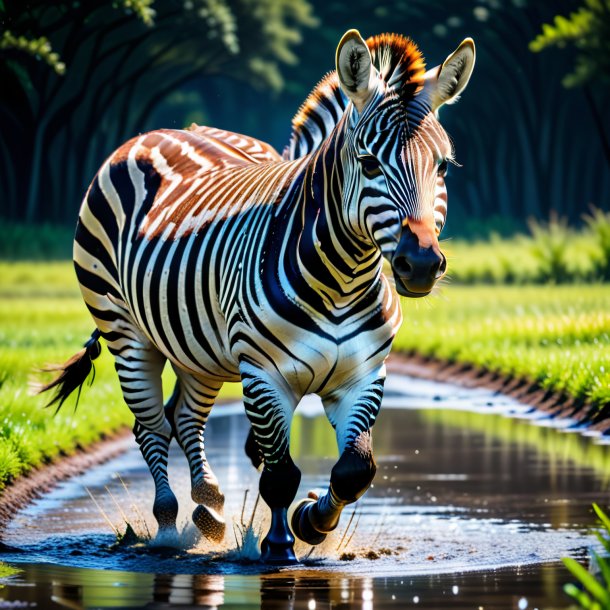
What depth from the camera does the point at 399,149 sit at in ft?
22.5

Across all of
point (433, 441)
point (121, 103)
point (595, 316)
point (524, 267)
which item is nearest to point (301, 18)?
point (121, 103)

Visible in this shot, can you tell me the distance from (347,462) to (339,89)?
2.00 metres

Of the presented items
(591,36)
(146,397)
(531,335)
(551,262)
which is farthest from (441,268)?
(591,36)

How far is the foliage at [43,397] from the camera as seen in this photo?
1098 centimetres

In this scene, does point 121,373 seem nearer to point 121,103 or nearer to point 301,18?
point 121,103

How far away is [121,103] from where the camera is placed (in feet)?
164

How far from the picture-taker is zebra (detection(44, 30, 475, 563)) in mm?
6934

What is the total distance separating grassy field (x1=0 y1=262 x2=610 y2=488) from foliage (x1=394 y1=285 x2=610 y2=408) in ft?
0.06

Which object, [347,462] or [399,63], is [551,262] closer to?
[347,462]

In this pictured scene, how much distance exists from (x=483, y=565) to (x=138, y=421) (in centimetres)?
269

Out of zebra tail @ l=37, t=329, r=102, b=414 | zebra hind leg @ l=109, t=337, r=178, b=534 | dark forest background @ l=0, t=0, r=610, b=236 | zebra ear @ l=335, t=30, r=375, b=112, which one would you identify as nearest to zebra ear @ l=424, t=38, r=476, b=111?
zebra ear @ l=335, t=30, r=375, b=112

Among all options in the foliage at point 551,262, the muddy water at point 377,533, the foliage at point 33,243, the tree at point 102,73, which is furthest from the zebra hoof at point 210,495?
the foliage at point 33,243

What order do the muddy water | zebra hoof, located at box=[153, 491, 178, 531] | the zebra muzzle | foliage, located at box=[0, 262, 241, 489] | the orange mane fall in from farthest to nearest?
1. foliage, located at box=[0, 262, 241, 489]
2. zebra hoof, located at box=[153, 491, 178, 531]
3. the orange mane
4. the muddy water
5. the zebra muzzle

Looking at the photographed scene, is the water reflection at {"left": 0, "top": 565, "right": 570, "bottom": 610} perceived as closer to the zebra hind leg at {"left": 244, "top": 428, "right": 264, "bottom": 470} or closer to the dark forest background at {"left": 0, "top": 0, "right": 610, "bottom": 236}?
the zebra hind leg at {"left": 244, "top": 428, "right": 264, "bottom": 470}
